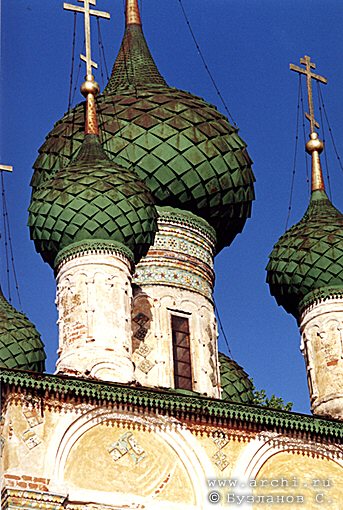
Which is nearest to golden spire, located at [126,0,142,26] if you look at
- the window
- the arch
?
the window

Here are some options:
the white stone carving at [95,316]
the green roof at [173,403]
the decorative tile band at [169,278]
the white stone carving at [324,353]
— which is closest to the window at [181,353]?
the decorative tile band at [169,278]

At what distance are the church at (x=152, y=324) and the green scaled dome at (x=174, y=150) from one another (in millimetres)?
19

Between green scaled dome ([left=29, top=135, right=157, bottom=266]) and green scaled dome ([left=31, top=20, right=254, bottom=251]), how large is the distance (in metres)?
1.41

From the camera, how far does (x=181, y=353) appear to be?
645 inches

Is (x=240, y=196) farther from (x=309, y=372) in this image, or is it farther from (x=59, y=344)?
(x=59, y=344)

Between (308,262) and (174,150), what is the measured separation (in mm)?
1990

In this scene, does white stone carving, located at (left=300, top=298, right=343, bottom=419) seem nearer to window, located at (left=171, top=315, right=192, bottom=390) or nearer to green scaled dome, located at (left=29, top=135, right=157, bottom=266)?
window, located at (left=171, top=315, right=192, bottom=390)

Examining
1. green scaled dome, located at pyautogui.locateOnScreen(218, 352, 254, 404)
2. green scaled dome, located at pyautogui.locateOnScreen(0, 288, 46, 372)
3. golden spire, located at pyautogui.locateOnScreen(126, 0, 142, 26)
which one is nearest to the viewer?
green scaled dome, located at pyautogui.locateOnScreen(0, 288, 46, 372)

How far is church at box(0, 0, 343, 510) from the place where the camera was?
1345 centimetres

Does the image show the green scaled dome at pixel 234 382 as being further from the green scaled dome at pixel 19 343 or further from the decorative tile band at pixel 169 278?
the green scaled dome at pixel 19 343

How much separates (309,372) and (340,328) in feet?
1.87

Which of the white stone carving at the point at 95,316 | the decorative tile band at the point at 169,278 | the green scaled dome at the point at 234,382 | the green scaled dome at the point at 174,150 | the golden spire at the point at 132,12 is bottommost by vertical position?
the white stone carving at the point at 95,316

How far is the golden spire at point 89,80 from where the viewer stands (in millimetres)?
16500

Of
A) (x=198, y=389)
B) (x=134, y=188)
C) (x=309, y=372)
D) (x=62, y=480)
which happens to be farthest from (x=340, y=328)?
(x=62, y=480)
